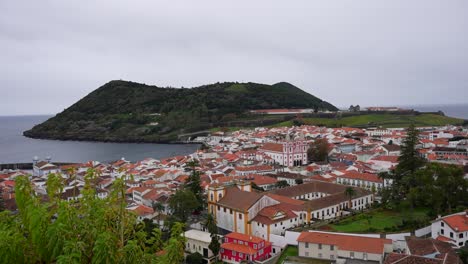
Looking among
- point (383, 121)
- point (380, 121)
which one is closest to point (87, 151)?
point (380, 121)

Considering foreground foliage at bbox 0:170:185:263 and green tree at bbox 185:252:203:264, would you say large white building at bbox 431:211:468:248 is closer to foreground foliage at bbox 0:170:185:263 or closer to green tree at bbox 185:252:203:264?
green tree at bbox 185:252:203:264

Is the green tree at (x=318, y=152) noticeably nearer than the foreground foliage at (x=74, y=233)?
No

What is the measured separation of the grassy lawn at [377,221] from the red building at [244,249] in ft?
14.7

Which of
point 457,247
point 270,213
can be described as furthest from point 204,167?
point 457,247

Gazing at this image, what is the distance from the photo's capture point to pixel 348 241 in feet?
62.3

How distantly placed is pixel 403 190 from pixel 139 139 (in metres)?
77.8

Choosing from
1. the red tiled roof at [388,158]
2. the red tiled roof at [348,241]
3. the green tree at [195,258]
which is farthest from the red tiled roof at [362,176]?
the green tree at [195,258]

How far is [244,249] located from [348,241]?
513cm

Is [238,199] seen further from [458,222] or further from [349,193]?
[458,222]

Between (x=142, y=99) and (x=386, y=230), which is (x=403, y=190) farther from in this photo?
(x=142, y=99)

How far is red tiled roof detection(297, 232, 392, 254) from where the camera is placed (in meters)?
18.2

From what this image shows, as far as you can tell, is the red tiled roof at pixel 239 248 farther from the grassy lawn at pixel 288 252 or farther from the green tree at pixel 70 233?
the green tree at pixel 70 233

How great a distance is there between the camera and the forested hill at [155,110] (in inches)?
4040

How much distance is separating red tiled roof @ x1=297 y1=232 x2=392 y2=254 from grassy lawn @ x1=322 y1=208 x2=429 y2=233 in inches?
129
